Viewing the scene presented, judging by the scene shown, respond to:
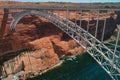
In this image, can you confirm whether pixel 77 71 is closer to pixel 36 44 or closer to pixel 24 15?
pixel 36 44

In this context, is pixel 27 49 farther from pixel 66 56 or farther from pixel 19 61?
pixel 66 56

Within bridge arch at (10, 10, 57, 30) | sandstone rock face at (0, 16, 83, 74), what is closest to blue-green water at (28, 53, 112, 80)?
sandstone rock face at (0, 16, 83, 74)

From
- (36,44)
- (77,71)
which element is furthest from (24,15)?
(77,71)

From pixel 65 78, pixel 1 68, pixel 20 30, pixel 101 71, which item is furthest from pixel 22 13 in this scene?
pixel 101 71

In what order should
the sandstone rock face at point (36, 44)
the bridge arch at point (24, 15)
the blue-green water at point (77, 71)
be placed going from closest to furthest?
the blue-green water at point (77, 71) < the sandstone rock face at point (36, 44) < the bridge arch at point (24, 15)

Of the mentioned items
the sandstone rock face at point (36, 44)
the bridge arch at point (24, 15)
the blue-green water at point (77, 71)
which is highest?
the bridge arch at point (24, 15)

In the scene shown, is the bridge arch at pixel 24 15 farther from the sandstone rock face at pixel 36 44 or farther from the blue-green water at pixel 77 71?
the blue-green water at pixel 77 71

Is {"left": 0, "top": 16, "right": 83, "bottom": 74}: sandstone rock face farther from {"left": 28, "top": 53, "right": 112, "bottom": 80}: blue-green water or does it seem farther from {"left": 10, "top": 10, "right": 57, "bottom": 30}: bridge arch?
{"left": 28, "top": 53, "right": 112, "bottom": 80}: blue-green water

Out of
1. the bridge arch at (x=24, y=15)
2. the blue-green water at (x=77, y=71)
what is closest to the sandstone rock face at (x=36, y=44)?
the bridge arch at (x=24, y=15)

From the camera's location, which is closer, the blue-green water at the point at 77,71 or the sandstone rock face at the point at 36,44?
the blue-green water at the point at 77,71

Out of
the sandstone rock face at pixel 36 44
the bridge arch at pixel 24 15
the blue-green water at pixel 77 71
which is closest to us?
the blue-green water at pixel 77 71
